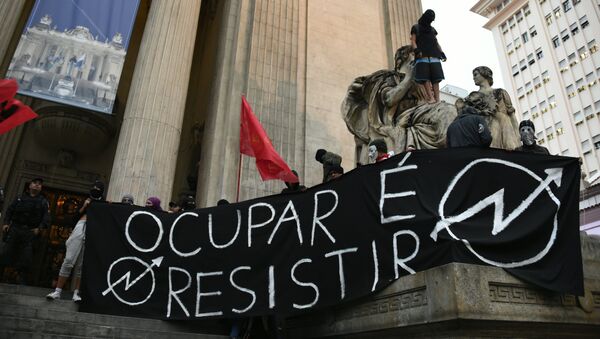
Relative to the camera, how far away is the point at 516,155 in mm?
4602

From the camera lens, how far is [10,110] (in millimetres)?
7582

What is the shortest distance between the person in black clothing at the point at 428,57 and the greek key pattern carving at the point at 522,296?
173 inches

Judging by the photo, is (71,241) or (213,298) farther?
(71,241)

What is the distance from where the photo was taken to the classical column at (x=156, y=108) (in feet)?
32.3

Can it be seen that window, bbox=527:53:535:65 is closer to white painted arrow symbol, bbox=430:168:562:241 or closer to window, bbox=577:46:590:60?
window, bbox=577:46:590:60

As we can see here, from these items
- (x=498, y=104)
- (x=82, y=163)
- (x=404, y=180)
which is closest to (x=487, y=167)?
(x=404, y=180)

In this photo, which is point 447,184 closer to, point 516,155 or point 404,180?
point 404,180

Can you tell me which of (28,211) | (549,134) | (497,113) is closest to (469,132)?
(497,113)

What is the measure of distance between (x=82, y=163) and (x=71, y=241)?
407 inches

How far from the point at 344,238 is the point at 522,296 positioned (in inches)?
72.8

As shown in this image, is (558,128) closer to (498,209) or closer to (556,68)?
(556,68)

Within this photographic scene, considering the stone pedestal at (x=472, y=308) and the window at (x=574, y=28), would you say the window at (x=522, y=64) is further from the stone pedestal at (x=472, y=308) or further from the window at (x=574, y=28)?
the stone pedestal at (x=472, y=308)

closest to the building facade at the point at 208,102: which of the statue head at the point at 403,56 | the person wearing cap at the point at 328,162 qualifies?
the person wearing cap at the point at 328,162

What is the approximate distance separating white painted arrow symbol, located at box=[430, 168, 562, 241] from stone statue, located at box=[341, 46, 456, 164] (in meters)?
2.41
